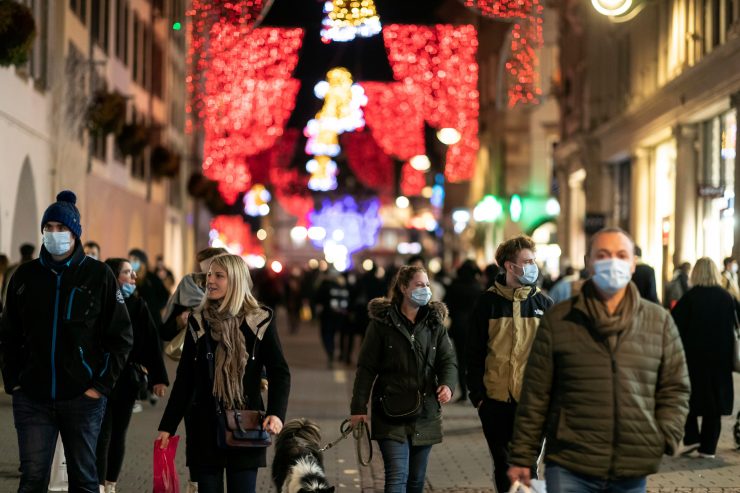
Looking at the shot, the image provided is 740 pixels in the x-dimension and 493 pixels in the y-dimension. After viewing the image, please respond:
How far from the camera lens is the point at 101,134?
1247 inches

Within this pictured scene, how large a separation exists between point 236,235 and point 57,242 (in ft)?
318

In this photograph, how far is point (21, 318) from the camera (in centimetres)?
777

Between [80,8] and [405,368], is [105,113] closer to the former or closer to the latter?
[80,8]

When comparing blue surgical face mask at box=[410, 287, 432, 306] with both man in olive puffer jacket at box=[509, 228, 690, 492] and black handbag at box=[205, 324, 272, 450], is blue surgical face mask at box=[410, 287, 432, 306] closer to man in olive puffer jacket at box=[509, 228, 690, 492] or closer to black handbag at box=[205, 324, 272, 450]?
black handbag at box=[205, 324, 272, 450]

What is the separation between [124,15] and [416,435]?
113 feet

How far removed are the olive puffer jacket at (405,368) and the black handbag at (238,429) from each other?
1.51 m

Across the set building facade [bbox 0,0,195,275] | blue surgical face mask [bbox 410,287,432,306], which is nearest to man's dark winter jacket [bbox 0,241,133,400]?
blue surgical face mask [bbox 410,287,432,306]

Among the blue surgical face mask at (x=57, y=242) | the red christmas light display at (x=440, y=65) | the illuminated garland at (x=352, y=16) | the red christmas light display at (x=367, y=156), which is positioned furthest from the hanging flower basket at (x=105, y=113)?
the red christmas light display at (x=367, y=156)

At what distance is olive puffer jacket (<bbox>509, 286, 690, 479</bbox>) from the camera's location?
6.04 meters

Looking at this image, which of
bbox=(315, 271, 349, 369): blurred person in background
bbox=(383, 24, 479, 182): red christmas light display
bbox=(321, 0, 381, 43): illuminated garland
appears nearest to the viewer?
bbox=(321, 0, 381, 43): illuminated garland

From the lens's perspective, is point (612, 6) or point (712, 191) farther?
point (712, 191)

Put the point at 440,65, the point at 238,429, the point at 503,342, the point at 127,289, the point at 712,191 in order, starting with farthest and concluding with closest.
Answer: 1. the point at 440,65
2. the point at 712,191
3. the point at 127,289
4. the point at 503,342
5. the point at 238,429

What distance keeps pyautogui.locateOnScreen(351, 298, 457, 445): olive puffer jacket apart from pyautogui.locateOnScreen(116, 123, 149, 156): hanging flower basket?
27.6 m

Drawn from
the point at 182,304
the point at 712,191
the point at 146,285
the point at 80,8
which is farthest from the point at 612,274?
the point at 80,8
